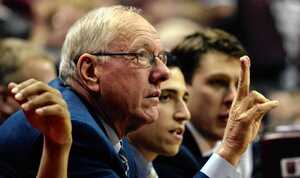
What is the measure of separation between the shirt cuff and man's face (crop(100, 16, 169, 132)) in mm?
206

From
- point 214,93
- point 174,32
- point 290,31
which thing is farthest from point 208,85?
point 290,31

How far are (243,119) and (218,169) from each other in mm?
148

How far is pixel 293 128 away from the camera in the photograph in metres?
3.20

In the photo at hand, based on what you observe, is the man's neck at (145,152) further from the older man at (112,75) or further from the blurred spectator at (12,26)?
the blurred spectator at (12,26)

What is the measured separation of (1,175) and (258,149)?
145 centimetres

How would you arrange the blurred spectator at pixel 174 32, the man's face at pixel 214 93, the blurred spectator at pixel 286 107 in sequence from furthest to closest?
the blurred spectator at pixel 286 107
the blurred spectator at pixel 174 32
the man's face at pixel 214 93

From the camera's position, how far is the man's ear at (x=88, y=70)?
7.55 ft

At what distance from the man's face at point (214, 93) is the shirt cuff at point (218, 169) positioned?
898mm

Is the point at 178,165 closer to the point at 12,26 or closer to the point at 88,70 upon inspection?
the point at 88,70

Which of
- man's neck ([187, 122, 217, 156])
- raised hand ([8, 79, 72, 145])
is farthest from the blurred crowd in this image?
raised hand ([8, 79, 72, 145])

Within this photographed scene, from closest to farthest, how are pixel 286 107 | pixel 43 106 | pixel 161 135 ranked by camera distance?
pixel 43 106 < pixel 161 135 < pixel 286 107

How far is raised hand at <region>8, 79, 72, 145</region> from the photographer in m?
1.77

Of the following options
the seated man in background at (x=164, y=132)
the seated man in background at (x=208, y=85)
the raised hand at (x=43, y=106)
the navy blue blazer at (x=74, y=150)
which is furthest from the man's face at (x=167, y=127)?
the raised hand at (x=43, y=106)

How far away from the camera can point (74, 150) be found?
7.00ft
